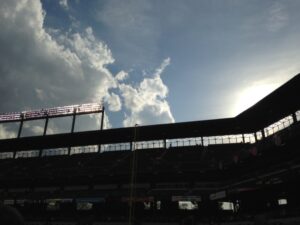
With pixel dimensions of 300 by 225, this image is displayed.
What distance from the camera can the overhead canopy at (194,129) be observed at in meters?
43.2

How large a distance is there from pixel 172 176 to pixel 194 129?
10.7m

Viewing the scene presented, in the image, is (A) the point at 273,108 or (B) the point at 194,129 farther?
(B) the point at 194,129

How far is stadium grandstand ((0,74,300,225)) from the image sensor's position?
4050 centimetres

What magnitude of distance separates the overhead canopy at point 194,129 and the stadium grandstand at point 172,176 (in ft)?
0.58

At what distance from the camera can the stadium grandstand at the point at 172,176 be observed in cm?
4050

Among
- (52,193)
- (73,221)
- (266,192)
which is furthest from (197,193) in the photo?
(52,193)

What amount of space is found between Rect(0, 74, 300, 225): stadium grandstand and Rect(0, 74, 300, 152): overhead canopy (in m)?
0.18

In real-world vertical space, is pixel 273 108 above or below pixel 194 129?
below

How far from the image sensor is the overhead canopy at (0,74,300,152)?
4322 cm

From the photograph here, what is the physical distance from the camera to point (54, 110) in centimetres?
7088

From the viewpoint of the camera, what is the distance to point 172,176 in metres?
50.2

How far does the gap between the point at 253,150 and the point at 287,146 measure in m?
5.94

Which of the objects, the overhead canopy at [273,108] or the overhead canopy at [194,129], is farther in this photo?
the overhead canopy at [194,129]

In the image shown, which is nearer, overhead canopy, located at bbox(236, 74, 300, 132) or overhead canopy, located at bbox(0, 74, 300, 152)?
overhead canopy, located at bbox(236, 74, 300, 132)
